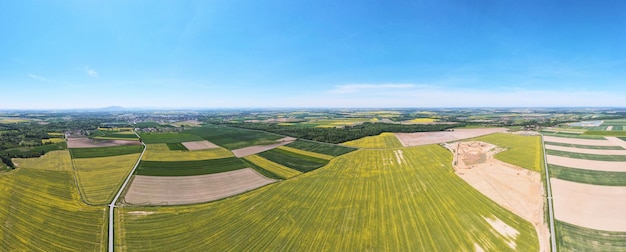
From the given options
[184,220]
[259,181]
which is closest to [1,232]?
[184,220]

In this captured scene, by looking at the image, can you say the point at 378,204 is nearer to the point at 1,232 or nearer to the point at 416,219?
the point at 416,219

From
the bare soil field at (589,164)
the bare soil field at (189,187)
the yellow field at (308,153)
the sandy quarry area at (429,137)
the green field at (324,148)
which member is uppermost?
the bare soil field at (589,164)

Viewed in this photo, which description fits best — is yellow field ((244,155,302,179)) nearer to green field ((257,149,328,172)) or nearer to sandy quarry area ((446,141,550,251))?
green field ((257,149,328,172))

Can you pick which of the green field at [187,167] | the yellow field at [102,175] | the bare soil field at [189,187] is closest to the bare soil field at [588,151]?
the bare soil field at [189,187]

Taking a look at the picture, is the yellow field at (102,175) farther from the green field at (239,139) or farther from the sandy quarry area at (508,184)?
the sandy quarry area at (508,184)

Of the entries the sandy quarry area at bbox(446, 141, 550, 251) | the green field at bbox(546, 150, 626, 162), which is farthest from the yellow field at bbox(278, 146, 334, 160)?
the green field at bbox(546, 150, 626, 162)

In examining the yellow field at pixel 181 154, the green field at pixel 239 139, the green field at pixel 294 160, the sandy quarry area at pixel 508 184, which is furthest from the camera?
the green field at pixel 239 139
